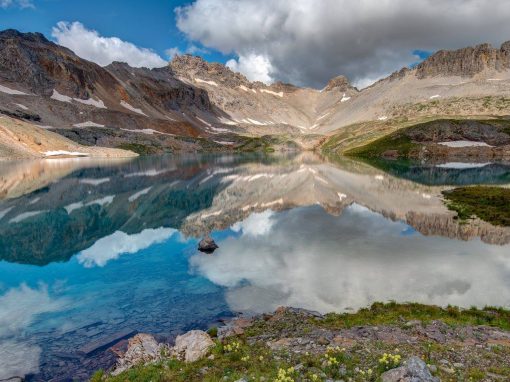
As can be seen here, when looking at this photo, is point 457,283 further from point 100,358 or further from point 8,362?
point 8,362

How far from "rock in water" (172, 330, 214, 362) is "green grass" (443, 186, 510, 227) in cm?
4314

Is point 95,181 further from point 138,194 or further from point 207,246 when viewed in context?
point 207,246

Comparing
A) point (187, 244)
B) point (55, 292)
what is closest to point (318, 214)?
point (187, 244)

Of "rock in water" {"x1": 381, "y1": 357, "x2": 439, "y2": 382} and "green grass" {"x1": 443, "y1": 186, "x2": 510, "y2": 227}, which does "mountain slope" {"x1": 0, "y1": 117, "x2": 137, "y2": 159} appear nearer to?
"green grass" {"x1": 443, "y1": 186, "x2": 510, "y2": 227}

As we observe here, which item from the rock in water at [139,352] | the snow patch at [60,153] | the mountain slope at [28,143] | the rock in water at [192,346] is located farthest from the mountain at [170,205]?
the snow patch at [60,153]

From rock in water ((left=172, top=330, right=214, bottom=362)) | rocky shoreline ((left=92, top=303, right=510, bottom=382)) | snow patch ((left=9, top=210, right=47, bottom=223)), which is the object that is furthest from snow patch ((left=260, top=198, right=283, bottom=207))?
rock in water ((left=172, top=330, right=214, bottom=362))

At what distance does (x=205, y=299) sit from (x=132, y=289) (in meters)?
6.27

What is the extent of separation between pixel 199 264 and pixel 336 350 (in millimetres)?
21339

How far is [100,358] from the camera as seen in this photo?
63.5ft

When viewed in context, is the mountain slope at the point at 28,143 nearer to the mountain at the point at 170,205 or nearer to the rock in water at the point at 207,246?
the mountain at the point at 170,205

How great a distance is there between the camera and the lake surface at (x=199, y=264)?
23.2m

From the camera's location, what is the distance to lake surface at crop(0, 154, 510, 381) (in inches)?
913

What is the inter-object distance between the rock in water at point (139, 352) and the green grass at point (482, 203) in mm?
44828

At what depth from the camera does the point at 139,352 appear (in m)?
18.9
